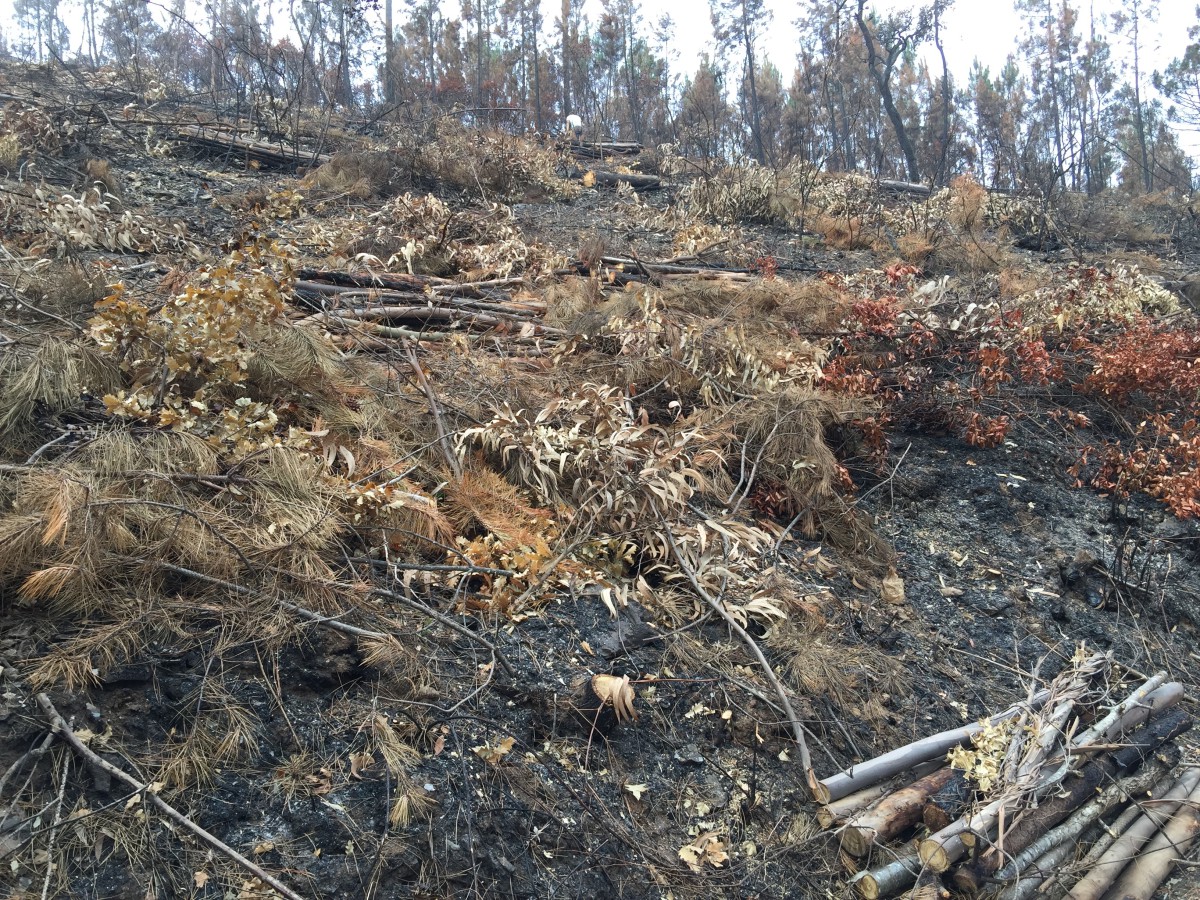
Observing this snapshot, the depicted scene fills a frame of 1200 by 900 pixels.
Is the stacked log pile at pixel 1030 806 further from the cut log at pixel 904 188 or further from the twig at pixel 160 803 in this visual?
the cut log at pixel 904 188

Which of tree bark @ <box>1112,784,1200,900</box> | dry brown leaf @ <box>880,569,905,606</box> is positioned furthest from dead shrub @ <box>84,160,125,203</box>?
tree bark @ <box>1112,784,1200,900</box>

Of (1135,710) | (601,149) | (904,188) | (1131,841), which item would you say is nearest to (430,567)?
(1131,841)

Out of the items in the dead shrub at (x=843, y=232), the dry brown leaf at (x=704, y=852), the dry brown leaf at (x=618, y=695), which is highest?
the dead shrub at (x=843, y=232)

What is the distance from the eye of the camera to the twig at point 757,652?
10.5 ft

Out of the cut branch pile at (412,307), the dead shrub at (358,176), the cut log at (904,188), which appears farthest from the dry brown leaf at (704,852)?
the cut log at (904,188)

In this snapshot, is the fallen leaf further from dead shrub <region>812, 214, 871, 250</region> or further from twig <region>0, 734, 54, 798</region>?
dead shrub <region>812, 214, 871, 250</region>

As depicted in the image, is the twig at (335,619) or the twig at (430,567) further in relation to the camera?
the twig at (430,567)

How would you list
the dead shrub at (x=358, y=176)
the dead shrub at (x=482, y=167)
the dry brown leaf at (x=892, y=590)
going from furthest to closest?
the dead shrub at (x=482, y=167), the dead shrub at (x=358, y=176), the dry brown leaf at (x=892, y=590)

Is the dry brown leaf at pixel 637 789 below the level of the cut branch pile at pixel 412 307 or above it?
below

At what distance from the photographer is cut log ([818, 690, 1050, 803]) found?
10.3 feet

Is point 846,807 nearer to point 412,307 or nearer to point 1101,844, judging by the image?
point 1101,844

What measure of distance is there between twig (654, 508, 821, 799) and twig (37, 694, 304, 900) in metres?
1.76

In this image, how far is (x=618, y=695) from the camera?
10.5 feet

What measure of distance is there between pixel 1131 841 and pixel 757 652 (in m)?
1.45
